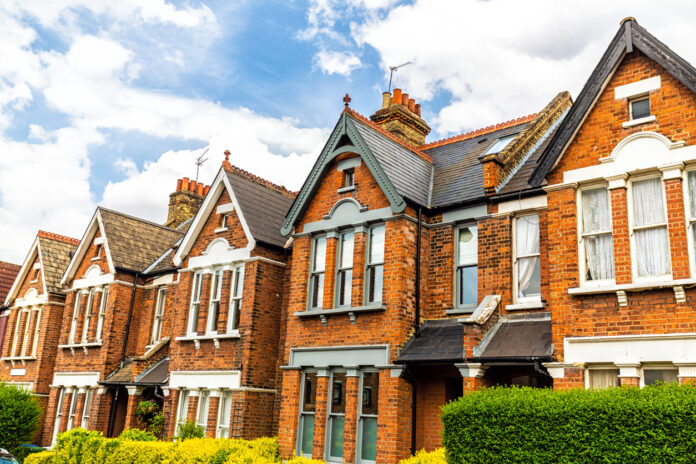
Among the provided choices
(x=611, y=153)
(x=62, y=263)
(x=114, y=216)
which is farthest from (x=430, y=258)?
(x=62, y=263)

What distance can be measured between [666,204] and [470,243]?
5178mm

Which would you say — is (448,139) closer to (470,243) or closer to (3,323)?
(470,243)

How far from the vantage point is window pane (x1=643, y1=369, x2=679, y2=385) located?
11.3 metres

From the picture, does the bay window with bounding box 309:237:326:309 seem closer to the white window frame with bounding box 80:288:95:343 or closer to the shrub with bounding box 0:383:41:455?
the white window frame with bounding box 80:288:95:343

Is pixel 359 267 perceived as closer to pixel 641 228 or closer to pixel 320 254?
pixel 320 254

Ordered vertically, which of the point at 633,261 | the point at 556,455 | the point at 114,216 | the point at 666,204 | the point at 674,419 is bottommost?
the point at 556,455

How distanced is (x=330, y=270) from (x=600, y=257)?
24.0 feet

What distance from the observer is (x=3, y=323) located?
32.4 metres

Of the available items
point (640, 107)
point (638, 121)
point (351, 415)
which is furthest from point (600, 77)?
point (351, 415)

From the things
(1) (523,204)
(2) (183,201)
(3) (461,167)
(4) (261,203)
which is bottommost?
(1) (523,204)

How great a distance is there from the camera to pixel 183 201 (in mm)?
32562

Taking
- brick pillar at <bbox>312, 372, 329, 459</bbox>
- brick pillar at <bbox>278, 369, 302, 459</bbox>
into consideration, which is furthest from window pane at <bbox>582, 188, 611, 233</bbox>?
brick pillar at <bbox>278, 369, 302, 459</bbox>

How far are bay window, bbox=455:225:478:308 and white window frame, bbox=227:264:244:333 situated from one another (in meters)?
7.39

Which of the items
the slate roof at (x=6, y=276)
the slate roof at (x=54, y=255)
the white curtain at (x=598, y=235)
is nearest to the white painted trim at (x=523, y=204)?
the white curtain at (x=598, y=235)
